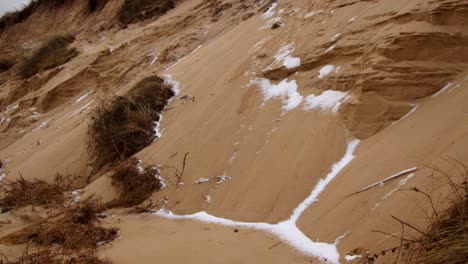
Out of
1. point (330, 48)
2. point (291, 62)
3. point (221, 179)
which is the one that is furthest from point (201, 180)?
point (330, 48)

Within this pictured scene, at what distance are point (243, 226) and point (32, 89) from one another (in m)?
9.80

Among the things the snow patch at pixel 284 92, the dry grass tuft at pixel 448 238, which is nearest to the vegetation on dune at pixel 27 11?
the snow patch at pixel 284 92

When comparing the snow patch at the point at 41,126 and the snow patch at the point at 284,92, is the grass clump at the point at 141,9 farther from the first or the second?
the snow patch at the point at 284,92

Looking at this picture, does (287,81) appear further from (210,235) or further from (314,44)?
(210,235)

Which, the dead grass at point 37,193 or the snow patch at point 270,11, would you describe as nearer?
the dead grass at point 37,193

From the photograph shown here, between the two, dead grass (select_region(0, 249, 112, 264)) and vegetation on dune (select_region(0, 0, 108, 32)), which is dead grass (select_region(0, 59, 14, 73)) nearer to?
vegetation on dune (select_region(0, 0, 108, 32))

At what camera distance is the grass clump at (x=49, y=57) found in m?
12.2

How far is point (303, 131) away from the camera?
442 centimetres

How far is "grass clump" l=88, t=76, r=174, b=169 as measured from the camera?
577cm

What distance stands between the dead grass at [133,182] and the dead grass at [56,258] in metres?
1.36

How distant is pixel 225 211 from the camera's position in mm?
4105

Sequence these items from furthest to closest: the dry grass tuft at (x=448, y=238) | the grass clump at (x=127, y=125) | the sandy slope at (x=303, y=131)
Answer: the grass clump at (x=127, y=125) < the sandy slope at (x=303, y=131) < the dry grass tuft at (x=448, y=238)

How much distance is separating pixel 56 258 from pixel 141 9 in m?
10.3

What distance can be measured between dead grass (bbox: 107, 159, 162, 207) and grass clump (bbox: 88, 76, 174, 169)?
385mm
